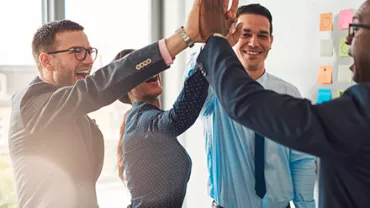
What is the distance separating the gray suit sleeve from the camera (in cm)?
119

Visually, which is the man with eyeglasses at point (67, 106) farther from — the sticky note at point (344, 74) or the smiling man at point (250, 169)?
the sticky note at point (344, 74)

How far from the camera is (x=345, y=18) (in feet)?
6.95

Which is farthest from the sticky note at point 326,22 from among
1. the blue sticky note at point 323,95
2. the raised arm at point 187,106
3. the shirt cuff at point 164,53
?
the shirt cuff at point 164,53

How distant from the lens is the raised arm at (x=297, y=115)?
902mm

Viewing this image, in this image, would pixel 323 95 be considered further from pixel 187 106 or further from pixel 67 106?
pixel 67 106

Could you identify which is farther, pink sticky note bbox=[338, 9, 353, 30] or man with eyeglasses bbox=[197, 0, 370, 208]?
pink sticky note bbox=[338, 9, 353, 30]

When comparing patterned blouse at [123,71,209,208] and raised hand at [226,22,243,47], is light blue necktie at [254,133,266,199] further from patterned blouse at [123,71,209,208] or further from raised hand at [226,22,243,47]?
raised hand at [226,22,243,47]

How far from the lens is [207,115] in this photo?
1854mm

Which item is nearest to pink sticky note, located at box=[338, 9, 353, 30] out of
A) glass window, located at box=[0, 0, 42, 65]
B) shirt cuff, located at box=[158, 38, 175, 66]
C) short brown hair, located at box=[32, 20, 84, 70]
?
shirt cuff, located at box=[158, 38, 175, 66]

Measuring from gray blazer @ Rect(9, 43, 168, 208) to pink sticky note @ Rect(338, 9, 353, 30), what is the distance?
1314 mm

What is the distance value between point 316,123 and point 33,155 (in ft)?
3.24

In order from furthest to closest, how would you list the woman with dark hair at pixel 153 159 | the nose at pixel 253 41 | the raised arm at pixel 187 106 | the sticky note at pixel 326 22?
the sticky note at pixel 326 22 → the nose at pixel 253 41 → the woman with dark hair at pixel 153 159 → the raised arm at pixel 187 106

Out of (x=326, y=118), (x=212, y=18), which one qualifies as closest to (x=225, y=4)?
(x=212, y=18)

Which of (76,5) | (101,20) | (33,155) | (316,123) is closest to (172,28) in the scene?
(101,20)
